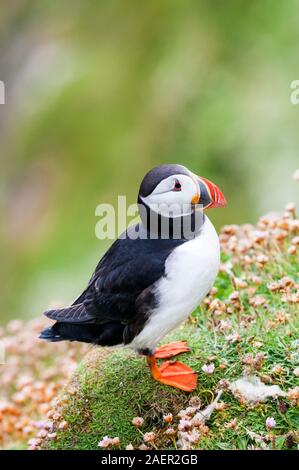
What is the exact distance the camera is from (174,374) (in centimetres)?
319

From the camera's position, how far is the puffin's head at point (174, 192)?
2953 millimetres

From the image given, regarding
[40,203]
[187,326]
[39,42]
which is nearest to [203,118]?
[40,203]

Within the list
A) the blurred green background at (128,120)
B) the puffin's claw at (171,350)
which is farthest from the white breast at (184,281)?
the blurred green background at (128,120)

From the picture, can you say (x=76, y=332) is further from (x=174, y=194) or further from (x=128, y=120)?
(x=128, y=120)

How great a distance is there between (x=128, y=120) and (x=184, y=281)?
5488mm

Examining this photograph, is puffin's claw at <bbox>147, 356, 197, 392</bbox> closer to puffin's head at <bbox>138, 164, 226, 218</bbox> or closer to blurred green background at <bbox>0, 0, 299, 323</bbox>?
puffin's head at <bbox>138, 164, 226, 218</bbox>

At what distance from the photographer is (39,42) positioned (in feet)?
32.0

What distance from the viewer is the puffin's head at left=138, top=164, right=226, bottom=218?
2.95 meters

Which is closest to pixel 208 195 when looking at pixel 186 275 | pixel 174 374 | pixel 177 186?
pixel 177 186

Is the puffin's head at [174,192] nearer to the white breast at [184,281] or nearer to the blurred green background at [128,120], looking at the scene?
the white breast at [184,281]

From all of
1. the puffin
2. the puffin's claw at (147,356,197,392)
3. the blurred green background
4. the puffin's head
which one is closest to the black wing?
the puffin
